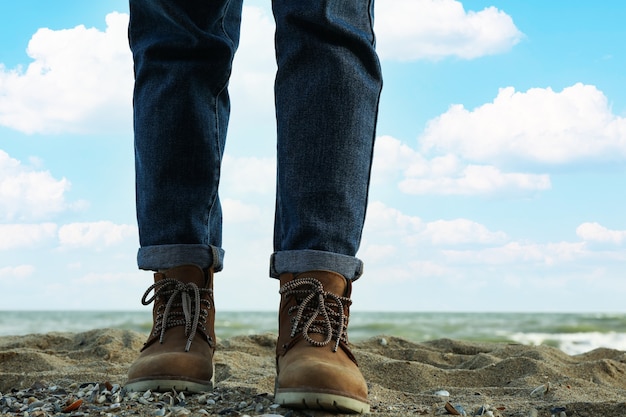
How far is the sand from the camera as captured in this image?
1532 millimetres

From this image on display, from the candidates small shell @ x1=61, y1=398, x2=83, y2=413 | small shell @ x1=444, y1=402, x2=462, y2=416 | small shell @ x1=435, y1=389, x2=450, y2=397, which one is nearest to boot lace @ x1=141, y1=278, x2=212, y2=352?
small shell @ x1=61, y1=398, x2=83, y2=413

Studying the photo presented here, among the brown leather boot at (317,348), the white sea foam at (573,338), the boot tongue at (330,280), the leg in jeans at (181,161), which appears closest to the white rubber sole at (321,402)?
the brown leather boot at (317,348)

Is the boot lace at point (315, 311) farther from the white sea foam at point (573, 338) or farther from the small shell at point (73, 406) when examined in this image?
the white sea foam at point (573, 338)

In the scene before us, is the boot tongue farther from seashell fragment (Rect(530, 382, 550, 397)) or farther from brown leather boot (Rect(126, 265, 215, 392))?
seashell fragment (Rect(530, 382, 550, 397))

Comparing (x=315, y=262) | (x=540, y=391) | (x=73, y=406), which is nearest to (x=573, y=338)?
(x=540, y=391)

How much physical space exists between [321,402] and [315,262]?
283mm

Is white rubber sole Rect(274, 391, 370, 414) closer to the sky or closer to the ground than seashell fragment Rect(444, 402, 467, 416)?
closer to the sky

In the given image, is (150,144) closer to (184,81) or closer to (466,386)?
(184,81)

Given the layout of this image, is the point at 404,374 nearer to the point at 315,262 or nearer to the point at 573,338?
the point at 315,262

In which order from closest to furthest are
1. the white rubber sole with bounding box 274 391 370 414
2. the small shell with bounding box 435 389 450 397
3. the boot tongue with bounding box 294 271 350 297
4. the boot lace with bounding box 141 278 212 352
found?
1. the white rubber sole with bounding box 274 391 370 414
2. the boot tongue with bounding box 294 271 350 297
3. the boot lace with bounding box 141 278 212 352
4. the small shell with bounding box 435 389 450 397

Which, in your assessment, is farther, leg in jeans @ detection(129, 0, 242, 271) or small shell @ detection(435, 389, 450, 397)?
small shell @ detection(435, 389, 450, 397)

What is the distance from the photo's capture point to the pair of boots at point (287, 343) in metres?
1.27

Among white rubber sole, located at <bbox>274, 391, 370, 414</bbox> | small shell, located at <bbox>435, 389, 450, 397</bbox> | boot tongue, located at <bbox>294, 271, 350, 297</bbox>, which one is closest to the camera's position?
white rubber sole, located at <bbox>274, 391, 370, 414</bbox>

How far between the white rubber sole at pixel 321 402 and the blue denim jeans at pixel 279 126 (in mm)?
263
